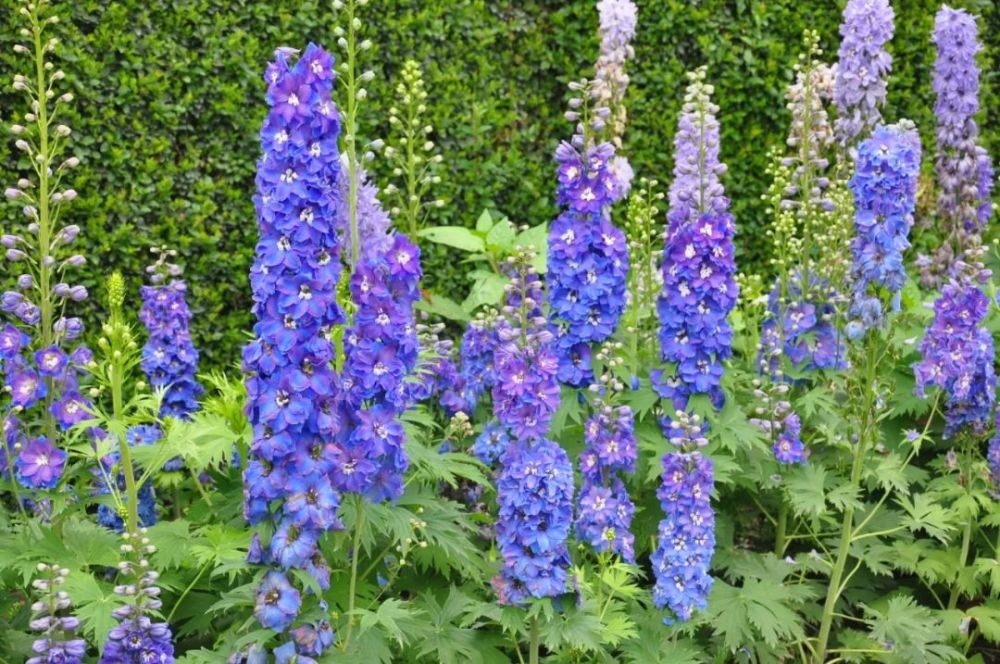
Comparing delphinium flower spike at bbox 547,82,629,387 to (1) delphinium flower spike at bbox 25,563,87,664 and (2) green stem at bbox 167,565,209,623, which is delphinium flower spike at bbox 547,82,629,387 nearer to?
(2) green stem at bbox 167,565,209,623

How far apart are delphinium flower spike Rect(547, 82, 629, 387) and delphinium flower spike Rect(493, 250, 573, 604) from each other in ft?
1.91

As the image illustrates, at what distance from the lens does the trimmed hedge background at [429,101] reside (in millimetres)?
5691

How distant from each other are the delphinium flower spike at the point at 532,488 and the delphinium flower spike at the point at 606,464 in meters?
0.38

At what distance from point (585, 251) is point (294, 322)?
1459mm

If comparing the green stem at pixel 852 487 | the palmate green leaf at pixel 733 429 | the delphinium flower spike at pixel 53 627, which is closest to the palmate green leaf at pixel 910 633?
the green stem at pixel 852 487

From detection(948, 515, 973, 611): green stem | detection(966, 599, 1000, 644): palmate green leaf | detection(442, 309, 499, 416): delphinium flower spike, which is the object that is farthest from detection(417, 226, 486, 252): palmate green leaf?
detection(966, 599, 1000, 644): palmate green leaf

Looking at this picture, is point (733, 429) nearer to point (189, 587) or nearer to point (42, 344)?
point (189, 587)

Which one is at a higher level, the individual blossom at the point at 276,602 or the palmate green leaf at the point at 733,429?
the palmate green leaf at the point at 733,429

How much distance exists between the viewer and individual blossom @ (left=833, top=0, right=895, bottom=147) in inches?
218

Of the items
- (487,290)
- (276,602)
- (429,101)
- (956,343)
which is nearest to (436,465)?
(276,602)

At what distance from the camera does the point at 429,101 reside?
21.8ft

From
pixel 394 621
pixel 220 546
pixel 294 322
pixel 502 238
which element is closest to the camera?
pixel 294 322

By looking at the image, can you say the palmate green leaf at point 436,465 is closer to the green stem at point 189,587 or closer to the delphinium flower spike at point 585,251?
the delphinium flower spike at point 585,251

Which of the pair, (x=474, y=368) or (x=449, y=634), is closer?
(x=449, y=634)
